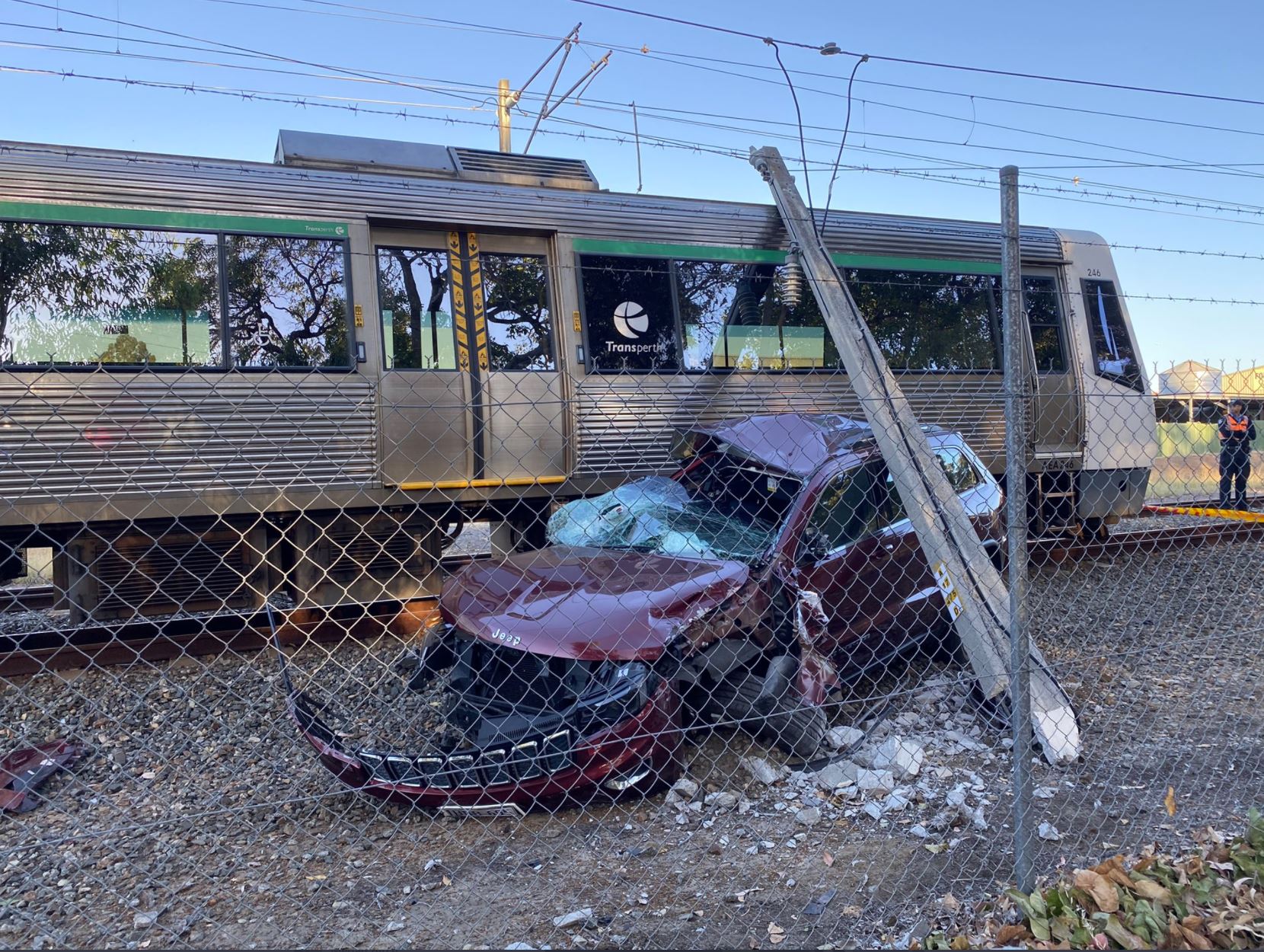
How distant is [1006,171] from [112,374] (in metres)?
5.79

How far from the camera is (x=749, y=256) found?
28.1 feet

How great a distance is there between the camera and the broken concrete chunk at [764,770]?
439 cm

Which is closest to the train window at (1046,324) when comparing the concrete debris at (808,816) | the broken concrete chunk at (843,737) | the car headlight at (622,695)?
the broken concrete chunk at (843,737)

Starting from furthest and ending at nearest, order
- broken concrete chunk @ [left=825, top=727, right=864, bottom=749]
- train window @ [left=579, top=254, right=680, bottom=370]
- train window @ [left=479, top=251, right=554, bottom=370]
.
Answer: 1. train window @ [left=579, top=254, right=680, bottom=370]
2. train window @ [left=479, top=251, right=554, bottom=370]
3. broken concrete chunk @ [left=825, top=727, right=864, bottom=749]

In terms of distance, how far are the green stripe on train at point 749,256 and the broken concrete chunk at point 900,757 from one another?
492cm

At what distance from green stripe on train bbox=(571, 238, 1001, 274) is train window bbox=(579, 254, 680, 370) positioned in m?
0.08

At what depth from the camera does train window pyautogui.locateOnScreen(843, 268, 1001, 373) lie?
9.02 meters

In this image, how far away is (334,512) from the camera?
7332 millimetres

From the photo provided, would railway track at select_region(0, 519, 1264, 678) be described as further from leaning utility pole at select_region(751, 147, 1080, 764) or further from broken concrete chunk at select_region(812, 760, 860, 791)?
broken concrete chunk at select_region(812, 760, 860, 791)

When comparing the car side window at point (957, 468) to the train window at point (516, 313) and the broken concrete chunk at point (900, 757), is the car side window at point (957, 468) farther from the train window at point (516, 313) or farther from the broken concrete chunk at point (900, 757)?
the train window at point (516, 313)

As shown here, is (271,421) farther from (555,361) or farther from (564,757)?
(564,757)

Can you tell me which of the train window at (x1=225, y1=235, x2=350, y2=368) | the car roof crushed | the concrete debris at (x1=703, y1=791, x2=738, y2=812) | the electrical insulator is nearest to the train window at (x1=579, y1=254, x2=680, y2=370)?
A: the electrical insulator

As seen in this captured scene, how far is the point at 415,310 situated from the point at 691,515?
11.1 feet

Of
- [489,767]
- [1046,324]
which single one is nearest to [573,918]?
[489,767]
